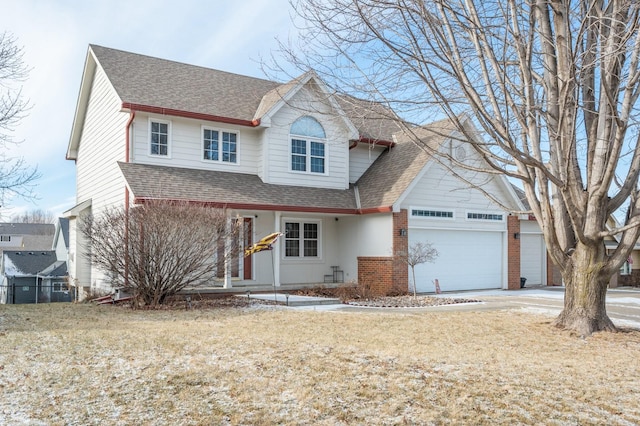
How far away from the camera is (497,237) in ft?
64.2

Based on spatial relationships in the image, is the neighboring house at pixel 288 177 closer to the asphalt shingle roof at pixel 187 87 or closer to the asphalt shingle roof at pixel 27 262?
the asphalt shingle roof at pixel 187 87

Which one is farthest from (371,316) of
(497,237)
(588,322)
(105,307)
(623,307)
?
(497,237)

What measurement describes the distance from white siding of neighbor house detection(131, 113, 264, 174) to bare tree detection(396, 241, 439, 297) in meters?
5.73

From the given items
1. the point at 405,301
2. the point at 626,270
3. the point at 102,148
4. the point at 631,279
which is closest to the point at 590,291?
the point at 405,301

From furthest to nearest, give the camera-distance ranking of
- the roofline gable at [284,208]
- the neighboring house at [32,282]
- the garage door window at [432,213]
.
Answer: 1. the neighboring house at [32,282]
2. the garage door window at [432,213]
3. the roofline gable at [284,208]

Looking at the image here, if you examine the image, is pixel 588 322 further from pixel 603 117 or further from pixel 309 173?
pixel 309 173

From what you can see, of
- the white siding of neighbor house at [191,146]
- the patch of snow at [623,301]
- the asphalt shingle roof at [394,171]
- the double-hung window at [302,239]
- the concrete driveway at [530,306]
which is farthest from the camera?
the double-hung window at [302,239]

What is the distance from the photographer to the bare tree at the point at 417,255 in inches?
619

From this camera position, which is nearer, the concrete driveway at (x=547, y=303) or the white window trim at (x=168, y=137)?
the concrete driveway at (x=547, y=303)

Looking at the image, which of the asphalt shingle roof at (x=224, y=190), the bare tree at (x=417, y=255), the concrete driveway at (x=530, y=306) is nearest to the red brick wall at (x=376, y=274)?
the bare tree at (x=417, y=255)

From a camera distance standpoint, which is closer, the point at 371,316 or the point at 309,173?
the point at 371,316

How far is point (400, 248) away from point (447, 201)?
3006mm

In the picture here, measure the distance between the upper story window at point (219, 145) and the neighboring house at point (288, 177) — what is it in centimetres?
4

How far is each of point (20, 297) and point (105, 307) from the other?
23.4m
